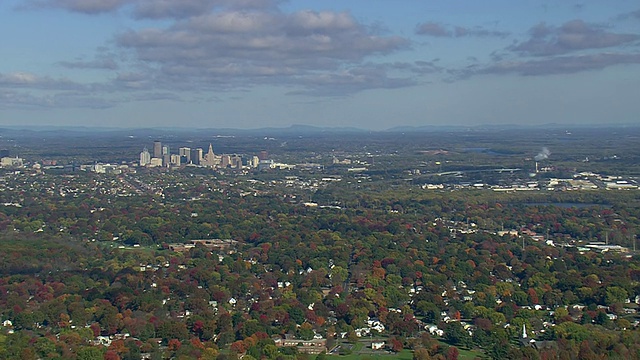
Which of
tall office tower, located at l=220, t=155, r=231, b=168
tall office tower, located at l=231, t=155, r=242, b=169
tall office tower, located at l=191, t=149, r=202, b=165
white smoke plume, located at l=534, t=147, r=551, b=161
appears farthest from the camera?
white smoke plume, located at l=534, t=147, r=551, b=161

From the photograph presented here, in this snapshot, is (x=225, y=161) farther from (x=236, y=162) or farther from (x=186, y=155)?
(x=186, y=155)

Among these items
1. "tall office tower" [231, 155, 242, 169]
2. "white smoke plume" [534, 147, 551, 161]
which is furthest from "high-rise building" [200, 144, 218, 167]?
"white smoke plume" [534, 147, 551, 161]

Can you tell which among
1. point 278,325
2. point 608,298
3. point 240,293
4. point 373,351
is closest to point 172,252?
point 240,293

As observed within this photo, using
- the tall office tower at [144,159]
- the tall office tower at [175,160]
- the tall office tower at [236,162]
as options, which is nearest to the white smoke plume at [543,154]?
the tall office tower at [236,162]

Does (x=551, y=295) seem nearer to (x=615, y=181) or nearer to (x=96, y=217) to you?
(x=96, y=217)

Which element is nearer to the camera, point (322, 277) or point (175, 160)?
point (322, 277)

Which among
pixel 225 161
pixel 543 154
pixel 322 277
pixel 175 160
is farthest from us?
pixel 543 154

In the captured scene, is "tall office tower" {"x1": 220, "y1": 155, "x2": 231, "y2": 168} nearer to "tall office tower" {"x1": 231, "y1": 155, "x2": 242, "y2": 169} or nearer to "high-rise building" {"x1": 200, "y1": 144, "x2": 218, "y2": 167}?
"tall office tower" {"x1": 231, "y1": 155, "x2": 242, "y2": 169}

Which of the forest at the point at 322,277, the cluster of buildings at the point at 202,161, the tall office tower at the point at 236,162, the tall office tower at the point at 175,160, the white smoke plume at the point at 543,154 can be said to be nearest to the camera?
the forest at the point at 322,277

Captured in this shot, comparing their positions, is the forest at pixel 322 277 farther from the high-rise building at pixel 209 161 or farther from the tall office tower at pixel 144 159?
the tall office tower at pixel 144 159

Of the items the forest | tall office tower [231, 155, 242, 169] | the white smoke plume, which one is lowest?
the forest

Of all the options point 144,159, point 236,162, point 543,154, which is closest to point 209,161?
point 236,162
